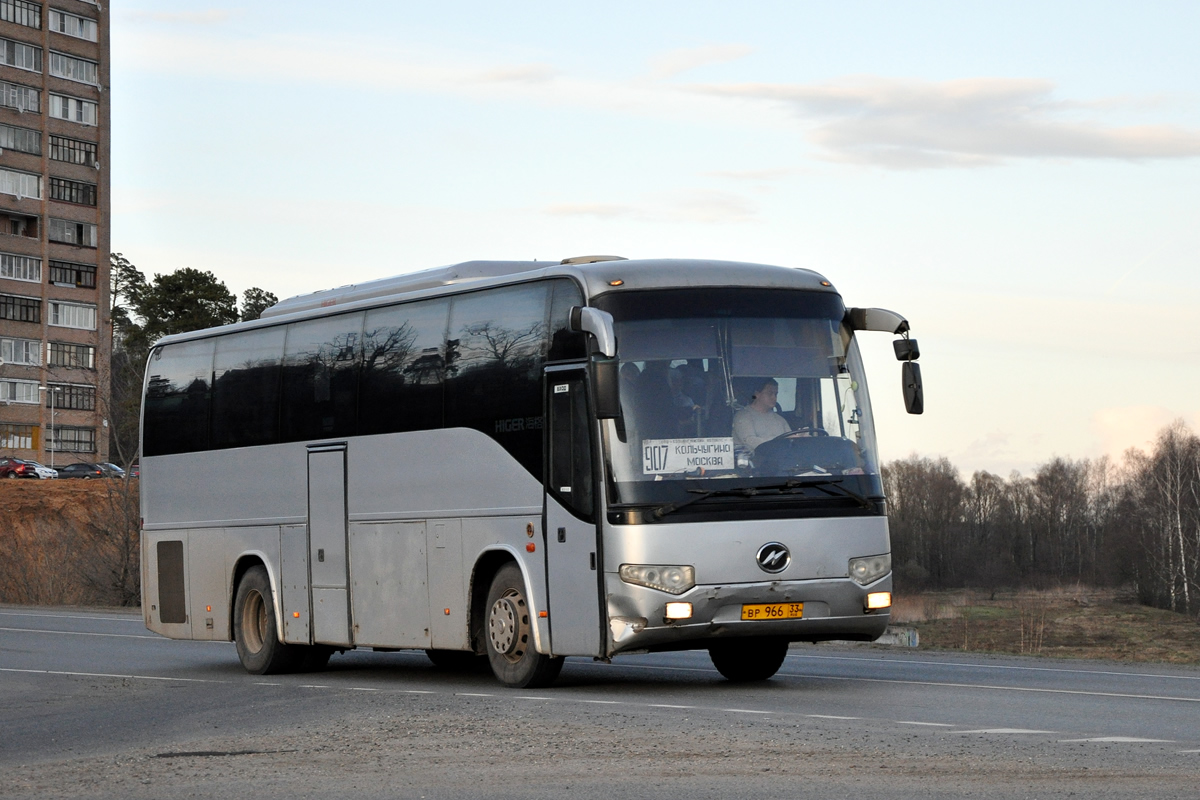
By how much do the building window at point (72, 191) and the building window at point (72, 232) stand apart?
1496 mm

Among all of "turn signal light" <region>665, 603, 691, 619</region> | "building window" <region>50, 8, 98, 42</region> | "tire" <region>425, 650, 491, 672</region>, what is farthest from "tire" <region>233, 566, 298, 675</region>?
"building window" <region>50, 8, 98, 42</region>

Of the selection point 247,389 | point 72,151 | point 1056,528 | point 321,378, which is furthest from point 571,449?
point 1056,528

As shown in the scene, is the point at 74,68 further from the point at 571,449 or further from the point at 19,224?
the point at 571,449

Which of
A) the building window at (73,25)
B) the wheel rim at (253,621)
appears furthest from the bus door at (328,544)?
the building window at (73,25)

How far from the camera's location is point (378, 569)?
707 inches

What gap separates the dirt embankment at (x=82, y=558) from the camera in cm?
4806

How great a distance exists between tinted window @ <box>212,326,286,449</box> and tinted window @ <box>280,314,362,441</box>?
0.24 m

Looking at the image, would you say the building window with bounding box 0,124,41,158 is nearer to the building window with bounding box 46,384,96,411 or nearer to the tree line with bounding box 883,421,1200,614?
the building window with bounding box 46,384,96,411

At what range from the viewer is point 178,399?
70.6 ft

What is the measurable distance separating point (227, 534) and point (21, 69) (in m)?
106

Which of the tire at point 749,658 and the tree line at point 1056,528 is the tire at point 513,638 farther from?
the tree line at point 1056,528

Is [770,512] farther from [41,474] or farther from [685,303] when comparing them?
[41,474]

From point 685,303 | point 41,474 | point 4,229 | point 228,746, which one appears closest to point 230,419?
point 685,303

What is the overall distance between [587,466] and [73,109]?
11456 centimetres
